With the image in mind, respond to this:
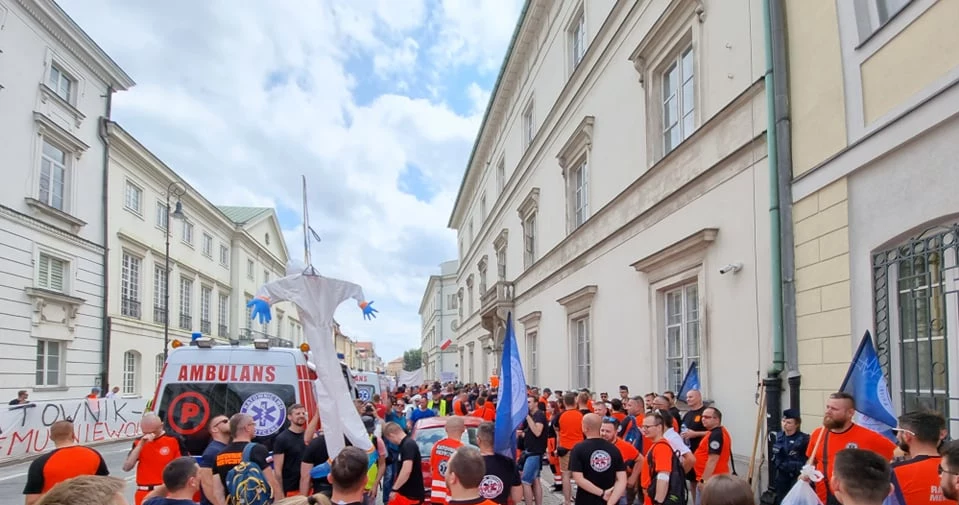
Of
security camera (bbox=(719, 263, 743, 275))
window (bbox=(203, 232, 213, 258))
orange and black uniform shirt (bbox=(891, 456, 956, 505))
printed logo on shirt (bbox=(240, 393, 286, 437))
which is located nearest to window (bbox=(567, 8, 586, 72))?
security camera (bbox=(719, 263, 743, 275))

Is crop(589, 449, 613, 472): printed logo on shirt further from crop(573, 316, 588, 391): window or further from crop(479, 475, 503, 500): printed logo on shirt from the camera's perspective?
crop(573, 316, 588, 391): window

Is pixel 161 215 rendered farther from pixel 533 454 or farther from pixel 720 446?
pixel 720 446

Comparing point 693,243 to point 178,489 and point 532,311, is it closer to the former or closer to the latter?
point 178,489

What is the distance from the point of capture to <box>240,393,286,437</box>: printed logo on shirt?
788 cm

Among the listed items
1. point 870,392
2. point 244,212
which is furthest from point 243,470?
point 244,212

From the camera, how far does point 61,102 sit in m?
22.9

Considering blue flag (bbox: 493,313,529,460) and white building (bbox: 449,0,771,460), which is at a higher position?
white building (bbox: 449,0,771,460)

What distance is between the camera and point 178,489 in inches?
168

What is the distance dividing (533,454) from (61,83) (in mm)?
20834

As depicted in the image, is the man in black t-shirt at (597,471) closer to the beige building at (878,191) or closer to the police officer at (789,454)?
the police officer at (789,454)

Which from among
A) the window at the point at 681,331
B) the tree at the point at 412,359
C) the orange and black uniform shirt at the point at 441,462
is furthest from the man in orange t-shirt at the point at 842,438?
the tree at the point at 412,359

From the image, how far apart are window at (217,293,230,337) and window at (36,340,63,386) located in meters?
21.5

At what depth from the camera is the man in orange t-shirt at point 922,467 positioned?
13.4 feet

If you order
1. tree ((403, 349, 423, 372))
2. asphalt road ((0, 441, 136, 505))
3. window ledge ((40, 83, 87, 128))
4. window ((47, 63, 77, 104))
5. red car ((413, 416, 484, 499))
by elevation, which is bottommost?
tree ((403, 349, 423, 372))
